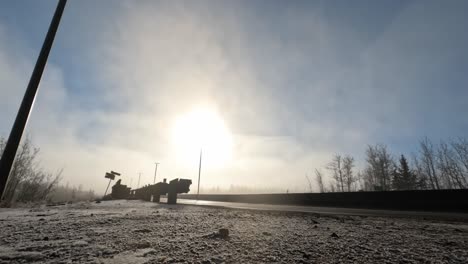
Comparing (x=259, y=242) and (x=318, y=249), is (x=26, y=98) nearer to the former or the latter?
(x=259, y=242)

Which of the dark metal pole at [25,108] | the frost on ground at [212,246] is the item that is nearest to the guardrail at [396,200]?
the frost on ground at [212,246]

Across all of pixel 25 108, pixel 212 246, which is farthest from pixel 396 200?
pixel 25 108

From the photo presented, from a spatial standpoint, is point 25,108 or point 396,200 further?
point 396,200

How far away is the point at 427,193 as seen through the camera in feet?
38.6

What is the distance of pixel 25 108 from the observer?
259 cm

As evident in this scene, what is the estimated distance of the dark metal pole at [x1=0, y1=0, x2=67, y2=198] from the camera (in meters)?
2.34

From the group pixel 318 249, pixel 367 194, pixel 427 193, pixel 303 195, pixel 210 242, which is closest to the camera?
pixel 318 249

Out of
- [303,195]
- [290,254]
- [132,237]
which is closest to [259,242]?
[290,254]

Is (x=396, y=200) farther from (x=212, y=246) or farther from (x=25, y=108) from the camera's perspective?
(x=25, y=108)

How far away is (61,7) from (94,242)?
3.62 meters

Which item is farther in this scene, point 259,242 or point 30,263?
point 259,242

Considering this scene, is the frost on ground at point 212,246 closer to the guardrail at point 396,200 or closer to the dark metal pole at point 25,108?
the dark metal pole at point 25,108

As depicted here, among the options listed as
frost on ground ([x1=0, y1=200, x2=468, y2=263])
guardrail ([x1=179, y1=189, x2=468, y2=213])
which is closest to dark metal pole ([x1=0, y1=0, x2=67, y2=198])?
frost on ground ([x1=0, y1=200, x2=468, y2=263])

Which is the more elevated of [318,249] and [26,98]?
[26,98]
